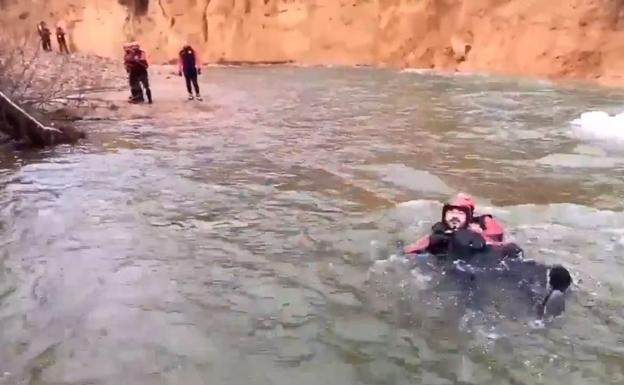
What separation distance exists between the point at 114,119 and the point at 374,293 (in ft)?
37.7

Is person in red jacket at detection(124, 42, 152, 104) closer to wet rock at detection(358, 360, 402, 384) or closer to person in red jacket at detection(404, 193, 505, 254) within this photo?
person in red jacket at detection(404, 193, 505, 254)

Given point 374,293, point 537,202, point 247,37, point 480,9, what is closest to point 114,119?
point 537,202

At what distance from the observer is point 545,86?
854 inches

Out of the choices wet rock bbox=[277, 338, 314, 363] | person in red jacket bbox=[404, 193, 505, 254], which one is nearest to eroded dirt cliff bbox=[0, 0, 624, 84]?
person in red jacket bbox=[404, 193, 505, 254]

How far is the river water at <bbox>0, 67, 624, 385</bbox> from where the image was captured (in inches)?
212

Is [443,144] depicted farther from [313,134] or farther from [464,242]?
[464,242]

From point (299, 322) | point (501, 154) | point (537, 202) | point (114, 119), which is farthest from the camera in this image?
point (114, 119)

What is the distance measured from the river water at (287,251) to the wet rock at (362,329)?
0.05 feet

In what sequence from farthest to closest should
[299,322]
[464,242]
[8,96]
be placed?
[8,96] → [464,242] → [299,322]

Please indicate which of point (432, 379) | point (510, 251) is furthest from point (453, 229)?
point (432, 379)

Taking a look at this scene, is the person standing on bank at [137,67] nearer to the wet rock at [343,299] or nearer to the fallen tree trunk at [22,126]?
the fallen tree trunk at [22,126]

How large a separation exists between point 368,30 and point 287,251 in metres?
25.6

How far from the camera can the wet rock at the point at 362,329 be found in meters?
5.72

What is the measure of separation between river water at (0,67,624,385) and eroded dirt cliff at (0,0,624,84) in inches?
397
